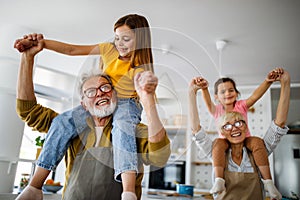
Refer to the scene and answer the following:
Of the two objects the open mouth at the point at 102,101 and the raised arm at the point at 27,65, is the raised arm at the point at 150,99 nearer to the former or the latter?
the open mouth at the point at 102,101

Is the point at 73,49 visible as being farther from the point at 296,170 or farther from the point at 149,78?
the point at 296,170

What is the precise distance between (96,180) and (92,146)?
0.07 m

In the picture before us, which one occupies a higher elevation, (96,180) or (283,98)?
(283,98)

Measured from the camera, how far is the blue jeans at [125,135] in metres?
0.53

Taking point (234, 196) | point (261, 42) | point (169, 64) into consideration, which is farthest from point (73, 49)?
point (261, 42)

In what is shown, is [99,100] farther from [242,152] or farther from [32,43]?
[242,152]

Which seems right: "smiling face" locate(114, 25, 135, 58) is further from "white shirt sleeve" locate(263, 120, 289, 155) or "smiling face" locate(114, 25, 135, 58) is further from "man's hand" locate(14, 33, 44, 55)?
"white shirt sleeve" locate(263, 120, 289, 155)

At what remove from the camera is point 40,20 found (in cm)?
→ 191

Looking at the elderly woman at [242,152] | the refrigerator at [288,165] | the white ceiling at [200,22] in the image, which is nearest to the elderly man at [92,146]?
the elderly woman at [242,152]

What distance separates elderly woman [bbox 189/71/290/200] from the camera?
0.86 m

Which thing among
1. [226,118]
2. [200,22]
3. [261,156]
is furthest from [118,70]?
[200,22]

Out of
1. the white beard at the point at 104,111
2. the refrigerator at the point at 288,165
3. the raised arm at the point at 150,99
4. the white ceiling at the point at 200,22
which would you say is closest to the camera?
the raised arm at the point at 150,99

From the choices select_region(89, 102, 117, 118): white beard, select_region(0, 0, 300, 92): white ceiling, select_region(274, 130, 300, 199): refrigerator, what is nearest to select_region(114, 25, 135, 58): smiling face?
select_region(89, 102, 117, 118): white beard

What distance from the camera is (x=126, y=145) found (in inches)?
20.8
